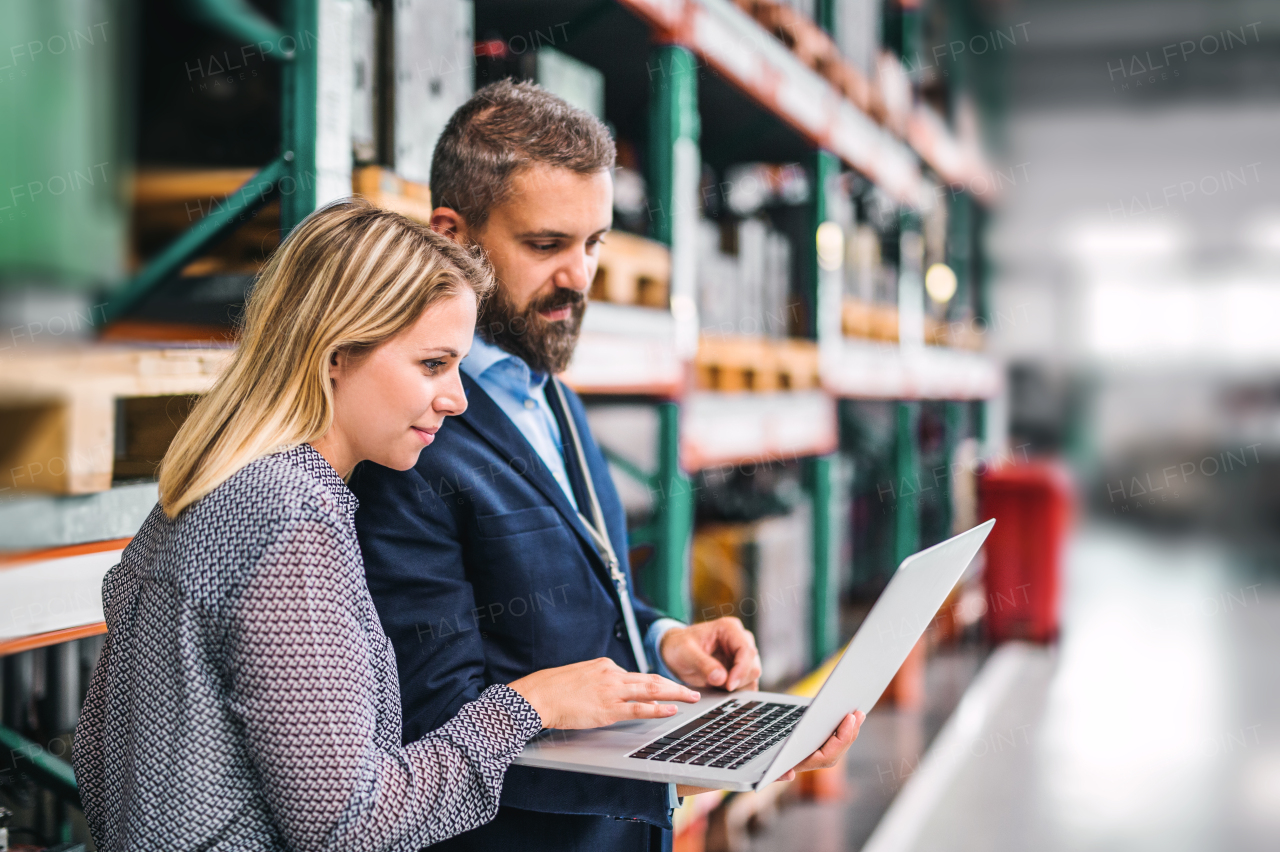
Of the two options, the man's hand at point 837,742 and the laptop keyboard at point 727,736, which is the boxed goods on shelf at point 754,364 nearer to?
the laptop keyboard at point 727,736

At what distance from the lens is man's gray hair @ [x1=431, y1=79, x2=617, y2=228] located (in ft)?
4.80

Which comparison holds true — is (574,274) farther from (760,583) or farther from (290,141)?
(760,583)

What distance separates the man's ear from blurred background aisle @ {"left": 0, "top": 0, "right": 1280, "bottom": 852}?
0.35m

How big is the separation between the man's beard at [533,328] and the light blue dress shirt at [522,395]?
18 millimetres

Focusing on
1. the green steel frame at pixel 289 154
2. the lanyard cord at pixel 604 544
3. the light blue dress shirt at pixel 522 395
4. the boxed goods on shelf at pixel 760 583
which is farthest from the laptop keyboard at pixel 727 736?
the boxed goods on shelf at pixel 760 583

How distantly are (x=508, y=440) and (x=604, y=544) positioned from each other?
261mm

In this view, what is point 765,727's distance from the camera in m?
1.40

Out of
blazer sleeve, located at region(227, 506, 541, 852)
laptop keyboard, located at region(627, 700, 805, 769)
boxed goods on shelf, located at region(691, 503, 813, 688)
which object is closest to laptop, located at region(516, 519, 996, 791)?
laptop keyboard, located at region(627, 700, 805, 769)

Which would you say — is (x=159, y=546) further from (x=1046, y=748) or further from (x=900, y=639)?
(x=1046, y=748)

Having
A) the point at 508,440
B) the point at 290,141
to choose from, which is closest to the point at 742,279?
the point at 290,141

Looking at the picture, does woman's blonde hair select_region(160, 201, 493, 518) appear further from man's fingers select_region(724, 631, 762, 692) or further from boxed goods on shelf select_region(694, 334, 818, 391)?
boxed goods on shelf select_region(694, 334, 818, 391)

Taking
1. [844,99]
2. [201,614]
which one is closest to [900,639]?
[201,614]

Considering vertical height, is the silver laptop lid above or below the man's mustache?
below

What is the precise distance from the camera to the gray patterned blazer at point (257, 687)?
3.20 feet
